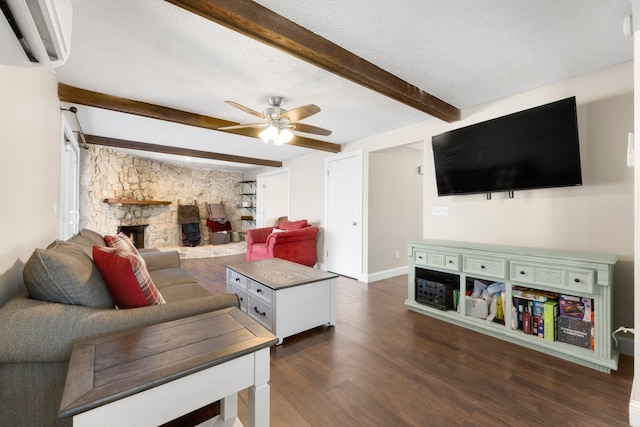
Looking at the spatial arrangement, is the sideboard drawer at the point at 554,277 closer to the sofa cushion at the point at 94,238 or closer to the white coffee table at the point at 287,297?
the white coffee table at the point at 287,297

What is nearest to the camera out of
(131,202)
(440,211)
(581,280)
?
(581,280)

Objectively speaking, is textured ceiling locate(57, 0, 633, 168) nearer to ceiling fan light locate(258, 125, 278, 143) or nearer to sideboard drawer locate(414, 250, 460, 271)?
ceiling fan light locate(258, 125, 278, 143)

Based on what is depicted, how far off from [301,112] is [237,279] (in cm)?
179

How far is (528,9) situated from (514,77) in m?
0.94

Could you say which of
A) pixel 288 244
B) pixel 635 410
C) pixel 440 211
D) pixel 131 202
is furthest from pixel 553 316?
pixel 131 202

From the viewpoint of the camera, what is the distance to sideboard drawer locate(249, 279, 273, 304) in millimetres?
2313

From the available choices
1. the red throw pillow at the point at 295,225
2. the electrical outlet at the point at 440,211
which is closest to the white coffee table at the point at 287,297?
the electrical outlet at the point at 440,211

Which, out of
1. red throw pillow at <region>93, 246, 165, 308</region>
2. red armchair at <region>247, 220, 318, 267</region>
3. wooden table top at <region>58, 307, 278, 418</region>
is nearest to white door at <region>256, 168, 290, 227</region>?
red armchair at <region>247, 220, 318, 267</region>

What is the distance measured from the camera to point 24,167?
5.32ft

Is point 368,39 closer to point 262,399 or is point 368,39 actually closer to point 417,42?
point 417,42

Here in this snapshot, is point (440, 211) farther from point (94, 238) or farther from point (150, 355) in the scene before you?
point (94, 238)

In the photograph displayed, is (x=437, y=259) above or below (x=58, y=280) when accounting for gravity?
below

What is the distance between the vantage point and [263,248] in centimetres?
480

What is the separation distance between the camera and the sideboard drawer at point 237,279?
269cm
